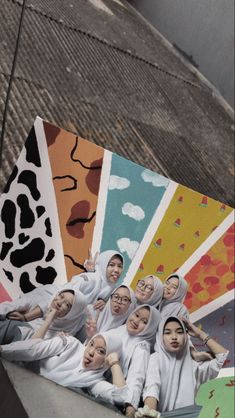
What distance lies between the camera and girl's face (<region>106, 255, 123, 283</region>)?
218 centimetres

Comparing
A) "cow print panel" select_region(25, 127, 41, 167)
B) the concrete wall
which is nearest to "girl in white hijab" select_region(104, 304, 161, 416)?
"cow print panel" select_region(25, 127, 41, 167)

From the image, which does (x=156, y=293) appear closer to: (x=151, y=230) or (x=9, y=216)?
(x=151, y=230)

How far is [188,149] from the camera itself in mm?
4777

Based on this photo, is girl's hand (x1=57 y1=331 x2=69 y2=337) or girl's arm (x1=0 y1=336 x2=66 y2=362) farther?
girl's hand (x1=57 y1=331 x2=69 y2=337)

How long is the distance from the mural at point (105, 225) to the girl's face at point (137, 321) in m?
0.14

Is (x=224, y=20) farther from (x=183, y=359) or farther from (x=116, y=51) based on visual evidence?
(x=116, y=51)

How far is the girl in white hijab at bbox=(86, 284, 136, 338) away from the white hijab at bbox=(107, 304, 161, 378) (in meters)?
0.03

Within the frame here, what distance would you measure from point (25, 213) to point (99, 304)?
0.47 meters

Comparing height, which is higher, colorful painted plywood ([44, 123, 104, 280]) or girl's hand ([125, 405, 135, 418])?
colorful painted plywood ([44, 123, 104, 280])

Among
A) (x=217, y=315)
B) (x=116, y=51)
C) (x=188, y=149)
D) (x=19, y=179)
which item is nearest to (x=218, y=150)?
(x=188, y=149)

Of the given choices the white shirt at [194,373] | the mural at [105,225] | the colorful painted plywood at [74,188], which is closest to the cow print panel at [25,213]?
the mural at [105,225]

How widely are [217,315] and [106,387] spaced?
67cm

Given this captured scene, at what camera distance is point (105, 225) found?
7.31ft

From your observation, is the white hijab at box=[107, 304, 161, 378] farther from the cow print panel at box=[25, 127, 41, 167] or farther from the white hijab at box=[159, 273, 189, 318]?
the cow print panel at box=[25, 127, 41, 167]
